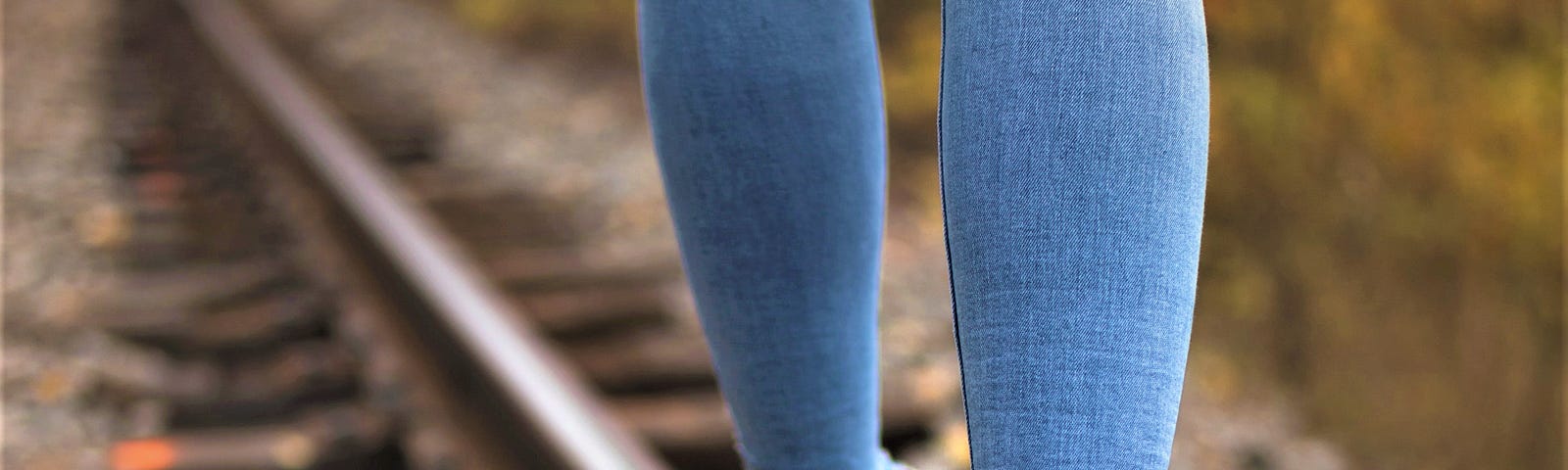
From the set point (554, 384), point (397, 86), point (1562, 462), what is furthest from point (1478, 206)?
point (397, 86)

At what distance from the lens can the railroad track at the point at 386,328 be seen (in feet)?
4.10

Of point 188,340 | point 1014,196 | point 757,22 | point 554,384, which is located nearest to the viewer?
point 1014,196

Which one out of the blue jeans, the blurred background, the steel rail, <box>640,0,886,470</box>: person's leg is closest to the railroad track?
the steel rail

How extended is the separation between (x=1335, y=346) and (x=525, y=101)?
9.17 feet

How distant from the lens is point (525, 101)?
396 centimetres

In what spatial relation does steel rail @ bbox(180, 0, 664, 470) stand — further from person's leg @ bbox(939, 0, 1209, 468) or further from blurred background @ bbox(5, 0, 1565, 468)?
person's leg @ bbox(939, 0, 1209, 468)

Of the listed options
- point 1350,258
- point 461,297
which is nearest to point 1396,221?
point 1350,258

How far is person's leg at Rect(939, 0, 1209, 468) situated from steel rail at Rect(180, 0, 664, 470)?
0.65 metres

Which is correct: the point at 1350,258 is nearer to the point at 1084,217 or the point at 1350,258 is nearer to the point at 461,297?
the point at 461,297

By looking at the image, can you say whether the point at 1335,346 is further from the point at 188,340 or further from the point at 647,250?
the point at 188,340

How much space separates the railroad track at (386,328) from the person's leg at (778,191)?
428 mm

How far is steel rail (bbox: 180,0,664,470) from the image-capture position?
112 centimetres

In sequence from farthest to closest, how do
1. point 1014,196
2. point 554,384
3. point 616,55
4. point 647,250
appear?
point 616,55 < point 647,250 < point 554,384 < point 1014,196

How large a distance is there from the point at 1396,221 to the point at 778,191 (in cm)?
120
